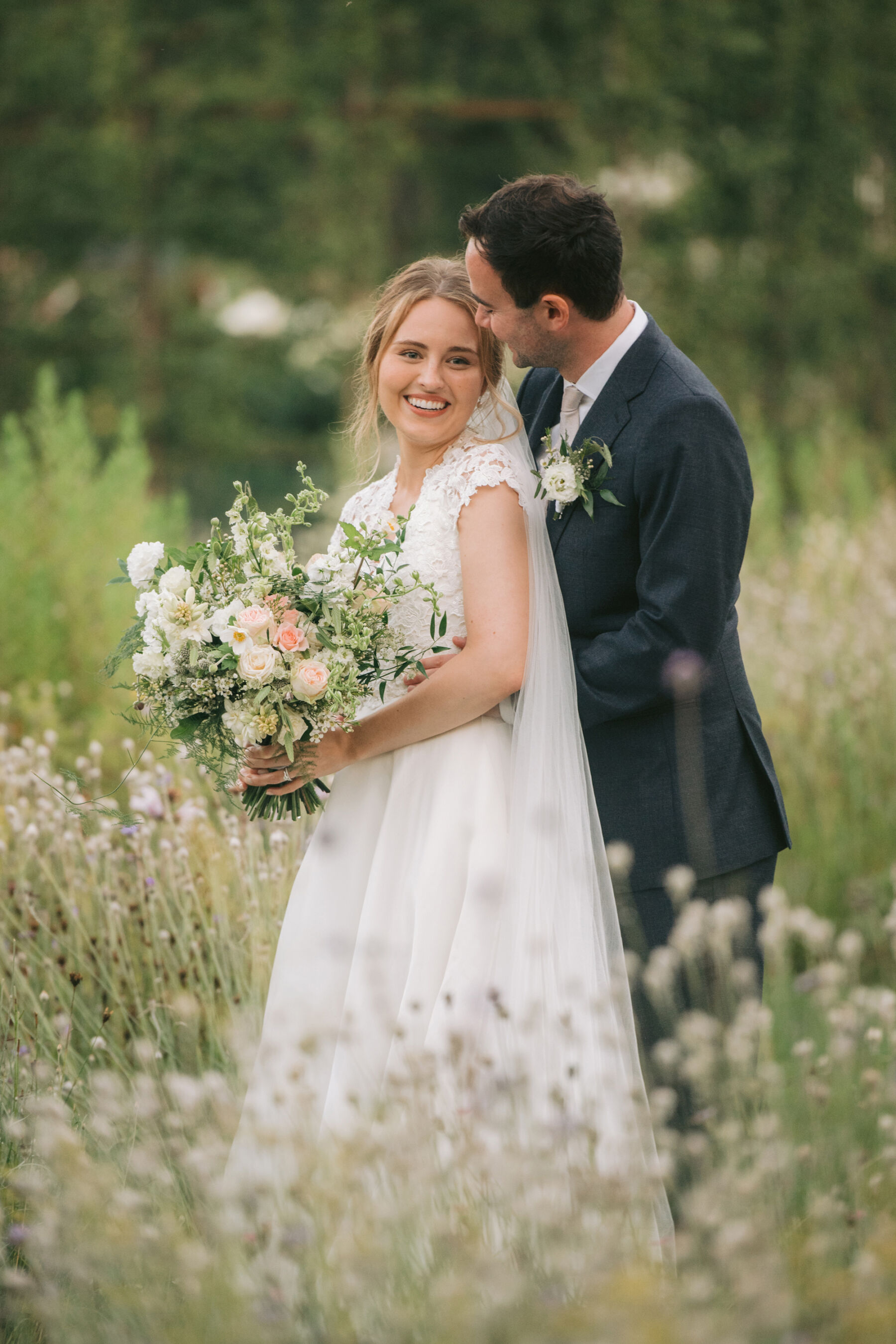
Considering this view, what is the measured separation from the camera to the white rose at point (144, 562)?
9.07 feet

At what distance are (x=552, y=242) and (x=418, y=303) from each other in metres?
0.45

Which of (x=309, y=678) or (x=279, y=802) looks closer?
(x=309, y=678)

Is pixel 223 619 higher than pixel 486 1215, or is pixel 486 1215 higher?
pixel 223 619

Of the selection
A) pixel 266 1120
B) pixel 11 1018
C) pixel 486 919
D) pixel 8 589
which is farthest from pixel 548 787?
pixel 8 589

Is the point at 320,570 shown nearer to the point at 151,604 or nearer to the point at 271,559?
the point at 271,559

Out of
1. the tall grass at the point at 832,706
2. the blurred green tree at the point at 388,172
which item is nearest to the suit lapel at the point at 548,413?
the tall grass at the point at 832,706

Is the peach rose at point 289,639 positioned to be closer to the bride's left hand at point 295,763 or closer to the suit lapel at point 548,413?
the bride's left hand at point 295,763

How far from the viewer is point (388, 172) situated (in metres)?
15.5

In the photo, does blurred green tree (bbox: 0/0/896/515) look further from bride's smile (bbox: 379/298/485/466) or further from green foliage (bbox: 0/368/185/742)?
bride's smile (bbox: 379/298/485/466)

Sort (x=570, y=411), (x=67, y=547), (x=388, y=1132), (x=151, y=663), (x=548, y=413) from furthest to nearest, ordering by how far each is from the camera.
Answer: (x=67, y=547)
(x=548, y=413)
(x=570, y=411)
(x=151, y=663)
(x=388, y=1132)

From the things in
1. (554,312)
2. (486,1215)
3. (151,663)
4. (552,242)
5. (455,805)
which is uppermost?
(552,242)

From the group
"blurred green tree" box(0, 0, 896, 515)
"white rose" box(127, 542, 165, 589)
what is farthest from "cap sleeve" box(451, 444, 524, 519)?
"blurred green tree" box(0, 0, 896, 515)

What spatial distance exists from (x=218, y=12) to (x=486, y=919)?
16613 mm

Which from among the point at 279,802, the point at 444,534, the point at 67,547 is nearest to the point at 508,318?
the point at 444,534
